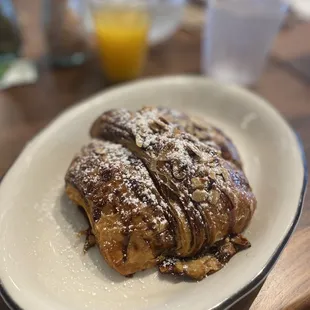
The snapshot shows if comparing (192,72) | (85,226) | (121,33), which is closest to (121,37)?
(121,33)

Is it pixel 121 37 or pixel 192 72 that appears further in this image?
pixel 192 72

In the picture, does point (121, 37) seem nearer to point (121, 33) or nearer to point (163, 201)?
point (121, 33)

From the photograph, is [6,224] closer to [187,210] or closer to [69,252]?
[69,252]

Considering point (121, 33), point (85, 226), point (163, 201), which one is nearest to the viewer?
point (163, 201)

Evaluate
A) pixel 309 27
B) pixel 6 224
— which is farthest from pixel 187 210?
pixel 309 27

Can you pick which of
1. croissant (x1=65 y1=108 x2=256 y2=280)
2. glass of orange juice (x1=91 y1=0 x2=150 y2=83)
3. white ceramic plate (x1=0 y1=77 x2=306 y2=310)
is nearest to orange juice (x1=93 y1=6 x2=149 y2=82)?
glass of orange juice (x1=91 y1=0 x2=150 y2=83)

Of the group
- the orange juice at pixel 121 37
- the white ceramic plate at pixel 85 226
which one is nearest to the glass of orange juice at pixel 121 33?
the orange juice at pixel 121 37

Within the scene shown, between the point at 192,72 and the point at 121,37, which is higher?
the point at 121,37
